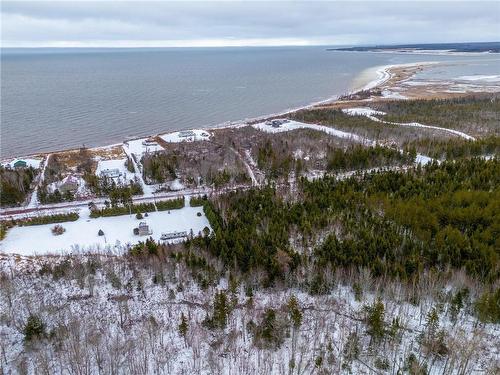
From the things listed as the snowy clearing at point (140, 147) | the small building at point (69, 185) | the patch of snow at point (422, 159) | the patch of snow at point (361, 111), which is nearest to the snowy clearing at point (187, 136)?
the snowy clearing at point (140, 147)

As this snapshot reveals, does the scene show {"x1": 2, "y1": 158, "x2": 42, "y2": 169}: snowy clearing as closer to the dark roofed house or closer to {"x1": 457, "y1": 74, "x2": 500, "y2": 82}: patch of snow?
the dark roofed house

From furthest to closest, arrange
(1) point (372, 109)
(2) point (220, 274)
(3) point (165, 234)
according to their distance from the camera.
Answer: (1) point (372, 109)
(3) point (165, 234)
(2) point (220, 274)

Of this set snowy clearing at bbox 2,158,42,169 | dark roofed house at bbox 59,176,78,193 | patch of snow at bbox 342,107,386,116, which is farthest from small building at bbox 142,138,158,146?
patch of snow at bbox 342,107,386,116

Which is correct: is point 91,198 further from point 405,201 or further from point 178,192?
point 405,201

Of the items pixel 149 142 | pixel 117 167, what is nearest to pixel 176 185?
pixel 117 167

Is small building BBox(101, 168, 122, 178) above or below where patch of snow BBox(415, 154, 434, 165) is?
below

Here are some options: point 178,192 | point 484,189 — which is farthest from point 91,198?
point 484,189
